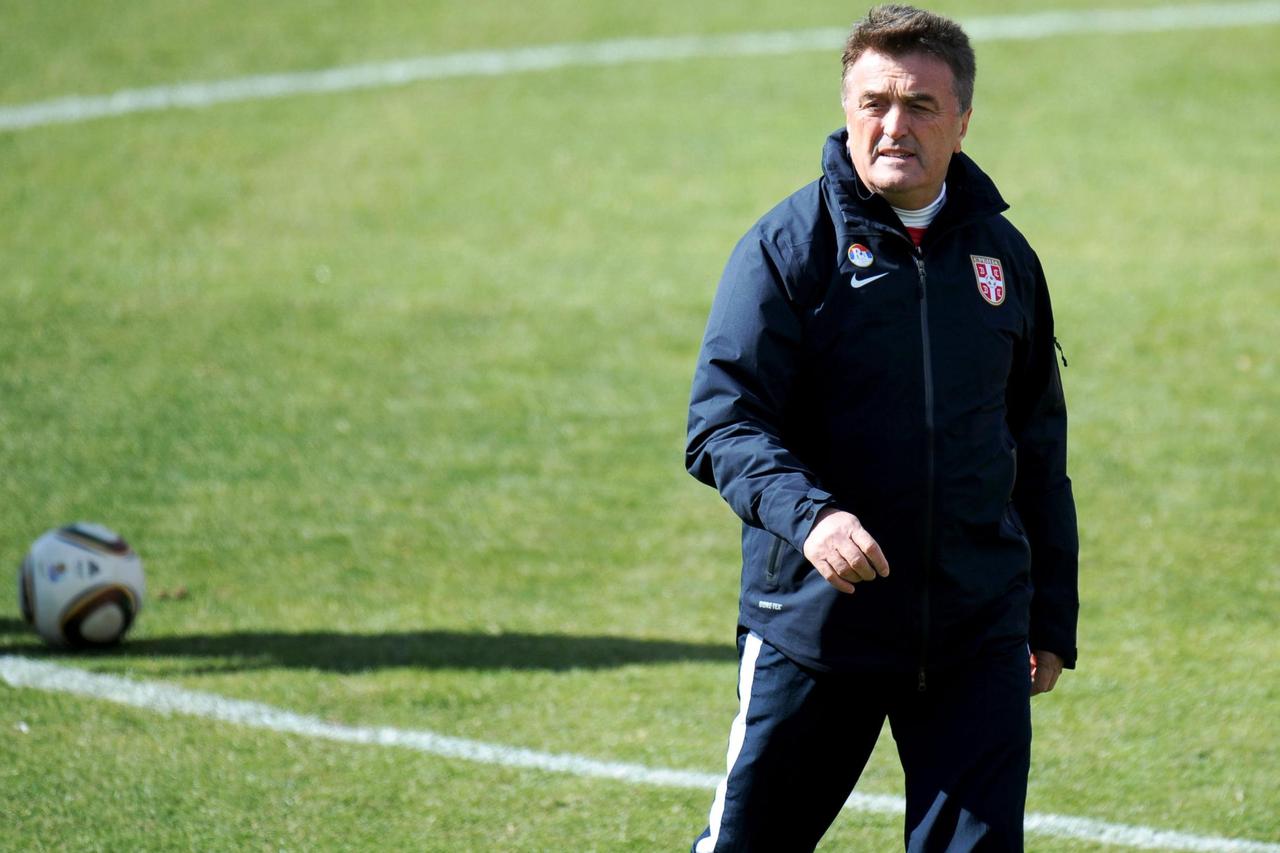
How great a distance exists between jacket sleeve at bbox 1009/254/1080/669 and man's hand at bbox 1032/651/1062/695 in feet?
0.17

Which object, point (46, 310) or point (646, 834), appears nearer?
point (646, 834)

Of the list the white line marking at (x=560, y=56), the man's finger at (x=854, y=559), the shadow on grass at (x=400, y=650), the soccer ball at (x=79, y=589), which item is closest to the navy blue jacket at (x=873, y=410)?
the man's finger at (x=854, y=559)

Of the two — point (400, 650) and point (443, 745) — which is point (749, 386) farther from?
point (400, 650)

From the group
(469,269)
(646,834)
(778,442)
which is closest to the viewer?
(778,442)

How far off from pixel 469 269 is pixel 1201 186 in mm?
5586

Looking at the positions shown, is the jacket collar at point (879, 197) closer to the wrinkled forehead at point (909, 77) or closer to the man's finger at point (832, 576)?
the wrinkled forehead at point (909, 77)

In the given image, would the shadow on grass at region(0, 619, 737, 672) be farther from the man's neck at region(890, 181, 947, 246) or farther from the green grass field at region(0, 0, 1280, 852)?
the man's neck at region(890, 181, 947, 246)

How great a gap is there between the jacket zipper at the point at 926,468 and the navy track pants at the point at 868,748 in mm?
101

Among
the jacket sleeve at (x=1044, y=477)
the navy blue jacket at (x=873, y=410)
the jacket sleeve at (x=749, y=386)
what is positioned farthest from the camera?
the jacket sleeve at (x=1044, y=477)

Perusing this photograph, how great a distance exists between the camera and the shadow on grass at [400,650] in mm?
6715

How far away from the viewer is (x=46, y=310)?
36.0 ft

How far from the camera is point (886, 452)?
11.5 feet

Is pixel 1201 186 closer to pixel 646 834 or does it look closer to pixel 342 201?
pixel 342 201

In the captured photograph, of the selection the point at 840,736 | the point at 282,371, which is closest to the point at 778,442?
the point at 840,736
